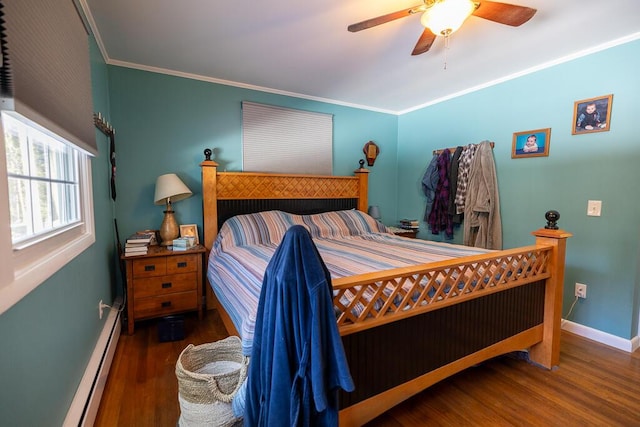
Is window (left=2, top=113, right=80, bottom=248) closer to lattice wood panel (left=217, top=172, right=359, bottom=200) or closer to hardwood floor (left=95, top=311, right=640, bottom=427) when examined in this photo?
hardwood floor (left=95, top=311, right=640, bottom=427)

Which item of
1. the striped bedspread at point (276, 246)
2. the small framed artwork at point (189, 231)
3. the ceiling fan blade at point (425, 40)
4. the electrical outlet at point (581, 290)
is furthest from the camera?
the small framed artwork at point (189, 231)

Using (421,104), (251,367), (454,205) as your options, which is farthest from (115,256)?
(421,104)

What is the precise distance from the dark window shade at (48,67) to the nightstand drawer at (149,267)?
1056mm

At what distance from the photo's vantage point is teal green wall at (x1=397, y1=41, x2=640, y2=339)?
84.9 inches

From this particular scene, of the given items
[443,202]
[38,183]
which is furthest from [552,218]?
[38,183]

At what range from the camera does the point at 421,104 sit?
147 inches

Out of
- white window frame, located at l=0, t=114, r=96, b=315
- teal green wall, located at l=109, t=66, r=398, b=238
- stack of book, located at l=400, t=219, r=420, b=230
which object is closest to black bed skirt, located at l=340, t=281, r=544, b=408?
white window frame, located at l=0, t=114, r=96, b=315

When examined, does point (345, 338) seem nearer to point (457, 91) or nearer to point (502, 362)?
point (502, 362)

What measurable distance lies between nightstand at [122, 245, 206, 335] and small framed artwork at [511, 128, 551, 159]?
10.1 feet

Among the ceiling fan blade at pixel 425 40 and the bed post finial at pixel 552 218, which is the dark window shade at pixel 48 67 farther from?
the bed post finial at pixel 552 218

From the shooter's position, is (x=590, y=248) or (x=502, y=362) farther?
(x=590, y=248)

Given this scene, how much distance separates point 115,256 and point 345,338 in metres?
2.36

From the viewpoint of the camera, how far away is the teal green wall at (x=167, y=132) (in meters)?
2.61

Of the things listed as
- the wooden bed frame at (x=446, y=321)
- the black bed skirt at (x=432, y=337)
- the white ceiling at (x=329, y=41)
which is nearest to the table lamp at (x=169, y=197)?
the white ceiling at (x=329, y=41)
